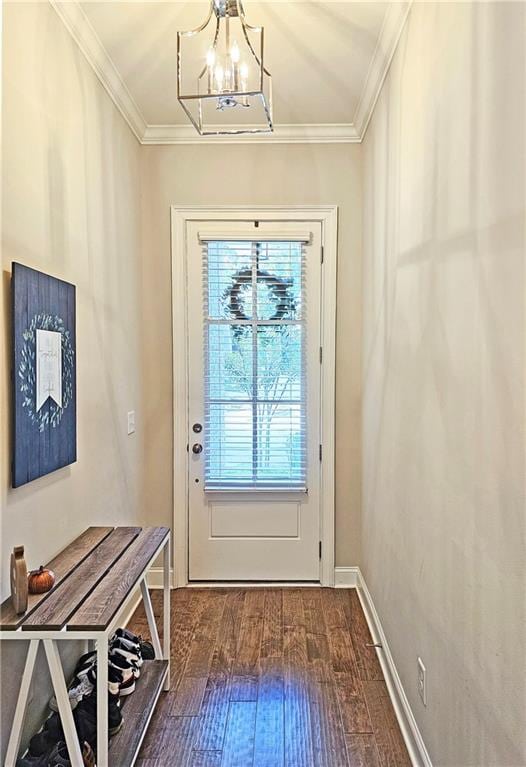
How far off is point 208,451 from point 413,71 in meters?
2.36

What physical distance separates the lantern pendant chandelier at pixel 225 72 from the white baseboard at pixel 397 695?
2205mm

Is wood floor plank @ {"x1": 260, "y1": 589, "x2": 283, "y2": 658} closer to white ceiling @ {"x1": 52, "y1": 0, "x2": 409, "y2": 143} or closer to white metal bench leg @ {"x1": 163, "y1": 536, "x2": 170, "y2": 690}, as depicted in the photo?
white metal bench leg @ {"x1": 163, "y1": 536, "x2": 170, "y2": 690}

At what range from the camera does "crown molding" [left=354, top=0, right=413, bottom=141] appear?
89.5 inches

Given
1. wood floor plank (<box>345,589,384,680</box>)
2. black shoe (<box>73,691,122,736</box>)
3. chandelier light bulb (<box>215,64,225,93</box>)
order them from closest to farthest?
black shoe (<box>73,691,122,736</box>)
chandelier light bulb (<box>215,64,225,93</box>)
wood floor plank (<box>345,589,384,680</box>)

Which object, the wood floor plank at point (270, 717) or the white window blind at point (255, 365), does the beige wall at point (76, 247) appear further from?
the wood floor plank at point (270, 717)

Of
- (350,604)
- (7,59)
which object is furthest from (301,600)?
(7,59)

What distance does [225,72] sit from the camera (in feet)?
6.52

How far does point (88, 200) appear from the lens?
255cm

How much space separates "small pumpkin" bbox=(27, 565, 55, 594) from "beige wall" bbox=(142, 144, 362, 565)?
1795 millimetres

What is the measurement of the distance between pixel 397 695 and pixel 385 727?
0.45 feet

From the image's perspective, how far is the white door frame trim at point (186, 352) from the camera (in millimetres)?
3566

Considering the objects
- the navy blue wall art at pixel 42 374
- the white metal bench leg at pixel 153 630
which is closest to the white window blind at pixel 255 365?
the white metal bench leg at pixel 153 630

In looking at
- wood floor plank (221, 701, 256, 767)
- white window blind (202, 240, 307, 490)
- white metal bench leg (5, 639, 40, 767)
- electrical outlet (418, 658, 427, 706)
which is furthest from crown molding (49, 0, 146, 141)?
wood floor plank (221, 701, 256, 767)

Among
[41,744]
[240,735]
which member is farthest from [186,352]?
[41,744]
